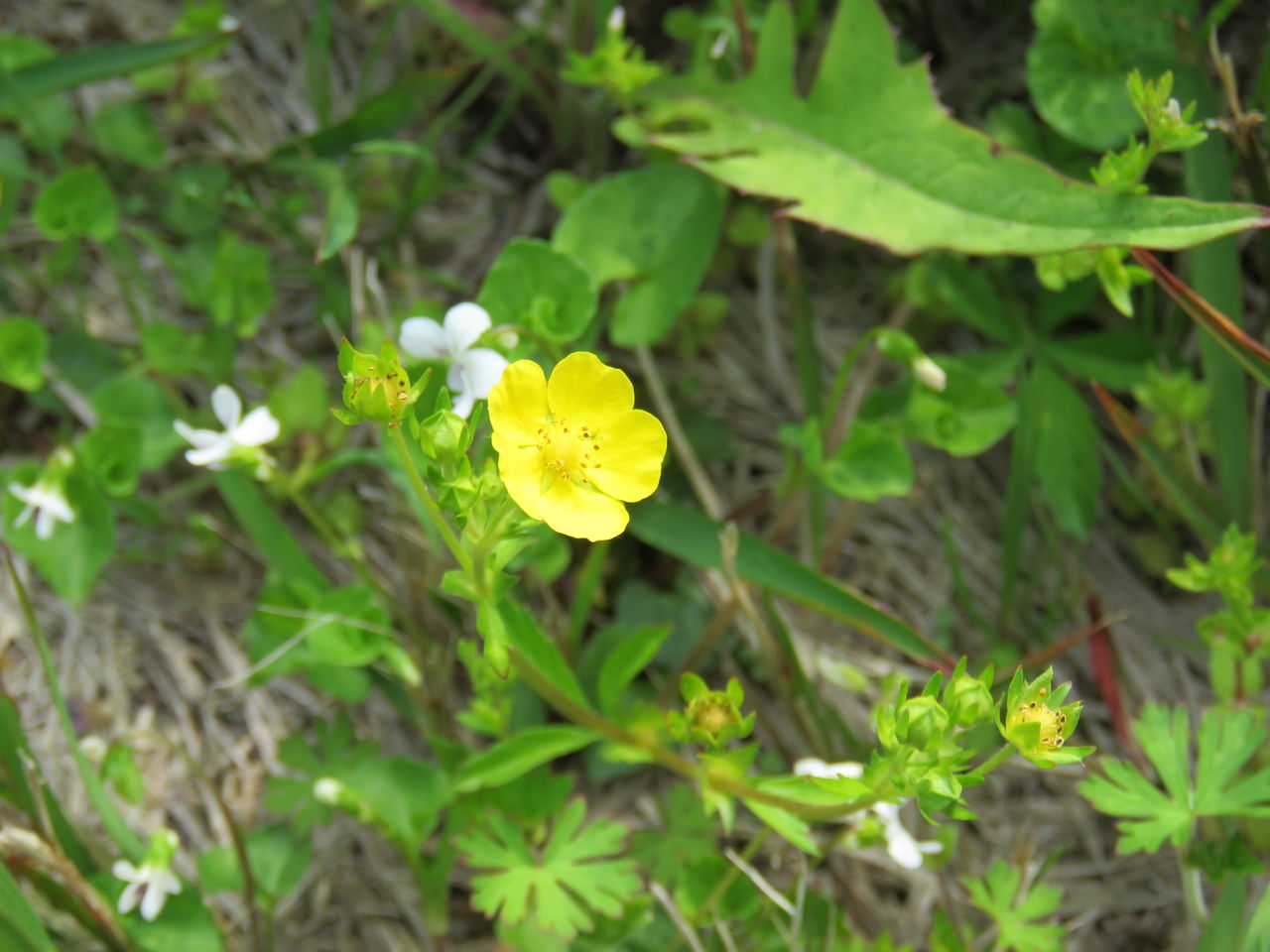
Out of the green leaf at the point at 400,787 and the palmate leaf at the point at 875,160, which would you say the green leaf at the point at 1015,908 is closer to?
the green leaf at the point at 400,787

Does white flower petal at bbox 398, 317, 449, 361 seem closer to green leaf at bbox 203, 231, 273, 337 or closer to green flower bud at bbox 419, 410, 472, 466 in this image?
green flower bud at bbox 419, 410, 472, 466

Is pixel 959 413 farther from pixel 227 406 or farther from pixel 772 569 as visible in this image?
pixel 227 406

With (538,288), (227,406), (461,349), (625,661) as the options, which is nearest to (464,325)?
(461,349)

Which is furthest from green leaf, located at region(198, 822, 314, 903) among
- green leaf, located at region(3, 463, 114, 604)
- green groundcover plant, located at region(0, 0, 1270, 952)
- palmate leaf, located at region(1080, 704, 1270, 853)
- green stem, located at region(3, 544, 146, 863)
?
palmate leaf, located at region(1080, 704, 1270, 853)

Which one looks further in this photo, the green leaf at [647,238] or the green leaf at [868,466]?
the green leaf at [647,238]

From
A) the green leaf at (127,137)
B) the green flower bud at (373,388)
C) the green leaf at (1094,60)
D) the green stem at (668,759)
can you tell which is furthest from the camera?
the green leaf at (127,137)

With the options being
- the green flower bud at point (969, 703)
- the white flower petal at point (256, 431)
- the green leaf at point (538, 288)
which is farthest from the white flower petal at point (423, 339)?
the green flower bud at point (969, 703)

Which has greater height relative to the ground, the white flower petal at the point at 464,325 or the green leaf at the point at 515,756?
the white flower petal at the point at 464,325

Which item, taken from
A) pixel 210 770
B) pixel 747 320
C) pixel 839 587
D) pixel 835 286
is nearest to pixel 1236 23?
pixel 835 286
